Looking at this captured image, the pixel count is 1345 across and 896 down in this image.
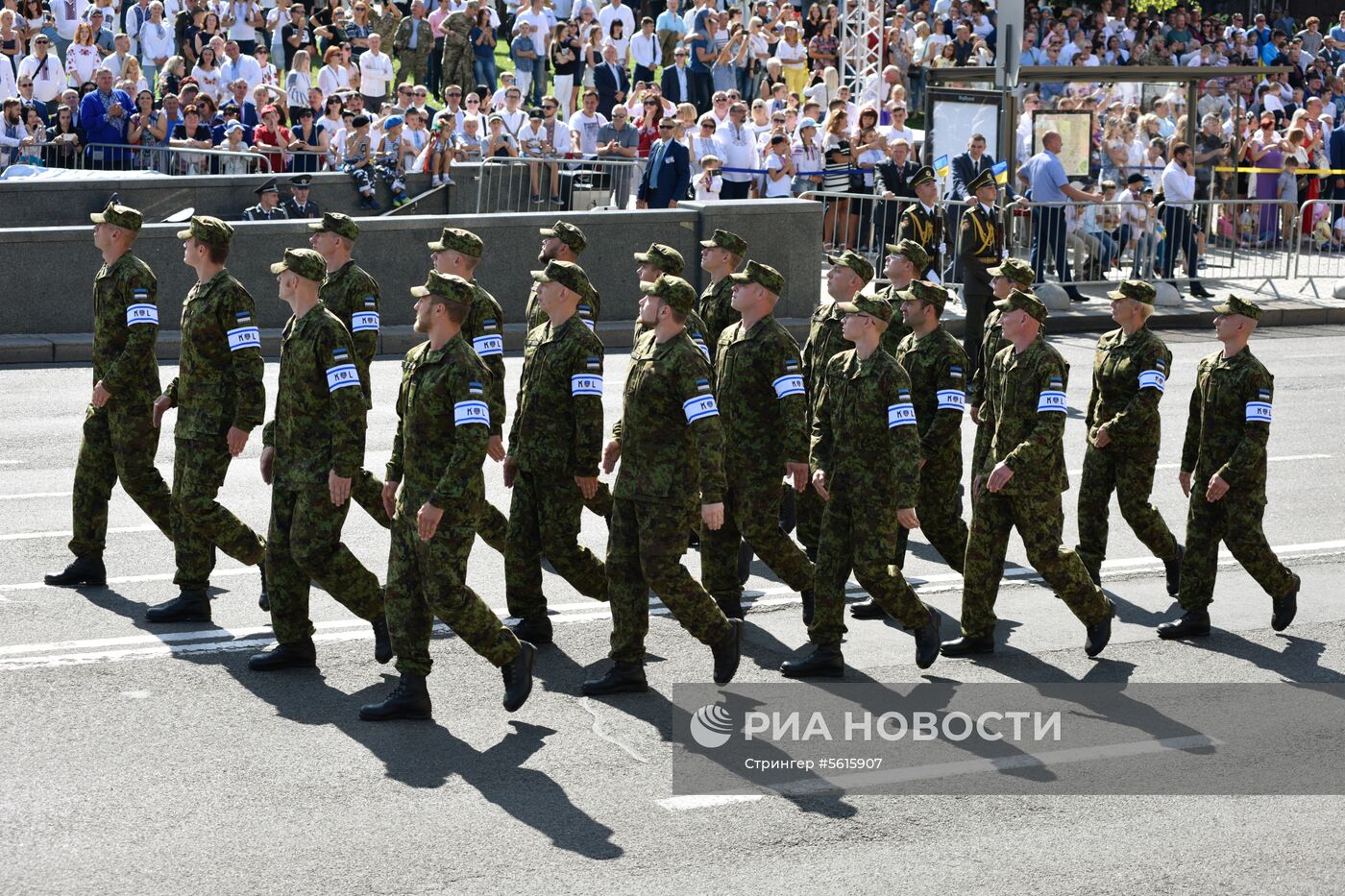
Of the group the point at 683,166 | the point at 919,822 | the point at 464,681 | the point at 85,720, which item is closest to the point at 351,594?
the point at 464,681

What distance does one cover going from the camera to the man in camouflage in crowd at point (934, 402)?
1001 centimetres

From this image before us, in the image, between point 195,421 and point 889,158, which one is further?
point 889,158

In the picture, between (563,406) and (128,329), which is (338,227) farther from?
(563,406)

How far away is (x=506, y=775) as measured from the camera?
24.7ft

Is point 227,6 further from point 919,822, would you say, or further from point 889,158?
point 919,822

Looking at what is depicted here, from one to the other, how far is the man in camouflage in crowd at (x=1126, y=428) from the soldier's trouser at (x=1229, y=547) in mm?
446

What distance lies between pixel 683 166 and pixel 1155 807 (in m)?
15.9

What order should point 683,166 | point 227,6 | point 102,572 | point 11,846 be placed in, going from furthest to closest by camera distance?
point 227,6 → point 683,166 → point 102,572 → point 11,846

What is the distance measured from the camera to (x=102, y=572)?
10.2 metres

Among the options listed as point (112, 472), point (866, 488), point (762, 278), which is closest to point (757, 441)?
point (762, 278)

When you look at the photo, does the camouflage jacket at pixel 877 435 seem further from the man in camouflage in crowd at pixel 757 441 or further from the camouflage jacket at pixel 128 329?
the camouflage jacket at pixel 128 329

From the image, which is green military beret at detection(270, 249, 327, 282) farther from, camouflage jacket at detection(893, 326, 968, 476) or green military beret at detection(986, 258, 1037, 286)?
green military beret at detection(986, 258, 1037, 286)

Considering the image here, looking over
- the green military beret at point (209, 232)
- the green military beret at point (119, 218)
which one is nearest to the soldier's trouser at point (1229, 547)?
the green military beret at point (209, 232)

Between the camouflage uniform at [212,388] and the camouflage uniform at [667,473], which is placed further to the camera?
the camouflage uniform at [212,388]
